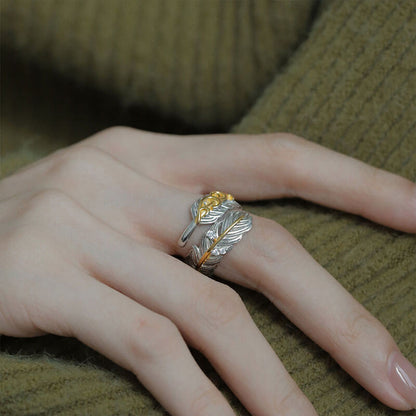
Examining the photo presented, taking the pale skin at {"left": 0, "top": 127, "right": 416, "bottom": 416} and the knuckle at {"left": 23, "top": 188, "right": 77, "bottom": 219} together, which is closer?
the pale skin at {"left": 0, "top": 127, "right": 416, "bottom": 416}

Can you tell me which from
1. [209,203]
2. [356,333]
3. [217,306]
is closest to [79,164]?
[209,203]

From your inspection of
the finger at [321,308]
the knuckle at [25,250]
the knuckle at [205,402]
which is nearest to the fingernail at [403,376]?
the finger at [321,308]

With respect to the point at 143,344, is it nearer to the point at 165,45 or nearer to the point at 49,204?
the point at 49,204

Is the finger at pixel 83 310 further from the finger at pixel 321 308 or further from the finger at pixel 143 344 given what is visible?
the finger at pixel 321 308

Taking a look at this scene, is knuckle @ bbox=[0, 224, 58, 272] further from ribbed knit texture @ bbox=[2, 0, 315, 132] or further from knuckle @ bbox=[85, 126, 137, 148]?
ribbed knit texture @ bbox=[2, 0, 315, 132]

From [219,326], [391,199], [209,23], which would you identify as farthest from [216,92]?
[219,326]

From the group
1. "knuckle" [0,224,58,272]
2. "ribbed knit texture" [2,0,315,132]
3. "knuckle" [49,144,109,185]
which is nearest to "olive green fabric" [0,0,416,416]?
"ribbed knit texture" [2,0,315,132]

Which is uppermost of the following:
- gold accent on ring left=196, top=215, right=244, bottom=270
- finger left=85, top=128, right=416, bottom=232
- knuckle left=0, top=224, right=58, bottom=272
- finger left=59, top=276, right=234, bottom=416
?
finger left=85, top=128, right=416, bottom=232
